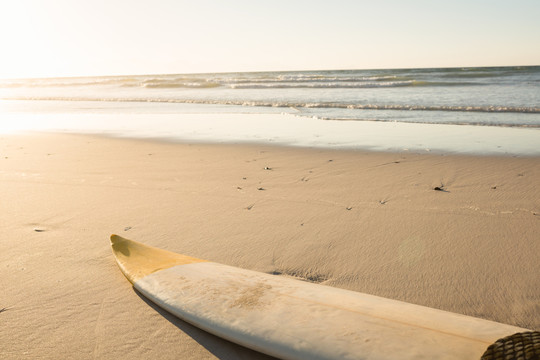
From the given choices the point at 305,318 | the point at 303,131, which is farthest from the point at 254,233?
the point at 303,131

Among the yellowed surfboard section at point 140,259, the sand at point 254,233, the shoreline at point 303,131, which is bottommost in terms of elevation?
the sand at point 254,233

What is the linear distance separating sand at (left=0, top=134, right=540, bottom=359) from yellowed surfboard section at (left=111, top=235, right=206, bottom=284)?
9 cm

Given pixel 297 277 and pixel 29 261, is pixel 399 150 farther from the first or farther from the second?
pixel 29 261

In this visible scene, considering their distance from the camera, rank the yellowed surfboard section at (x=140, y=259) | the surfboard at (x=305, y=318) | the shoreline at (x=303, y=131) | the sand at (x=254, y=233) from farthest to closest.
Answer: the shoreline at (x=303, y=131) → the yellowed surfboard section at (x=140, y=259) → the sand at (x=254, y=233) → the surfboard at (x=305, y=318)

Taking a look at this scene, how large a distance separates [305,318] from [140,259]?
43.9 inches

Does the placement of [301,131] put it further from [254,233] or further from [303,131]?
[254,233]

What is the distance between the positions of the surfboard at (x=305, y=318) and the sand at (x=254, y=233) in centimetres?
10

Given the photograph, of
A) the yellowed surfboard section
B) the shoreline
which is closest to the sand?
the yellowed surfboard section

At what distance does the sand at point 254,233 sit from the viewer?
6.42 feet

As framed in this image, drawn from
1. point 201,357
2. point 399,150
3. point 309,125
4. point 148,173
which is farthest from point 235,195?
point 309,125

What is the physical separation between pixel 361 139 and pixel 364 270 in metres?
4.50

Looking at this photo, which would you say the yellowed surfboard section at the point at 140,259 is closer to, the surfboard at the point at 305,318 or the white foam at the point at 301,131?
the surfboard at the point at 305,318

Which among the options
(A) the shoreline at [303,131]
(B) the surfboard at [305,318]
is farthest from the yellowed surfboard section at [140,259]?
(A) the shoreline at [303,131]

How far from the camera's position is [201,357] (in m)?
1.72
